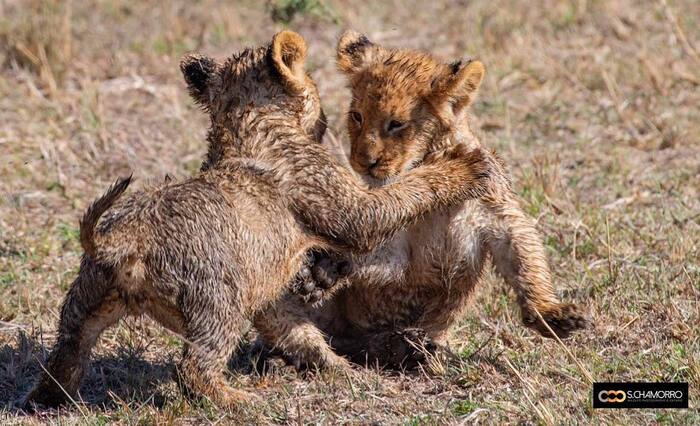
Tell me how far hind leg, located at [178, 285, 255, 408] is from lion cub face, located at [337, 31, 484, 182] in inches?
57.1

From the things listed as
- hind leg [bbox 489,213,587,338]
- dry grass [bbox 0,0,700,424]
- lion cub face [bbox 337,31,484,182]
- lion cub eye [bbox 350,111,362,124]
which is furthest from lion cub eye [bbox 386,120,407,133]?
dry grass [bbox 0,0,700,424]

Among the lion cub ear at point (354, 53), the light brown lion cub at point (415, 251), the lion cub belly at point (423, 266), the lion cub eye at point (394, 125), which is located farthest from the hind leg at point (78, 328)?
the lion cub ear at point (354, 53)

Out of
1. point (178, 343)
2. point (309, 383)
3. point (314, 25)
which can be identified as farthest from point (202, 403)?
point (314, 25)

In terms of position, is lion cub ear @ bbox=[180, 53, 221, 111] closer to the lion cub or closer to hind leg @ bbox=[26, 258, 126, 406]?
the lion cub

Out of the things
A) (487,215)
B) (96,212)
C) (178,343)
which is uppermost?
(96,212)

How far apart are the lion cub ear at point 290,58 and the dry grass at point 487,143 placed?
1.64 m

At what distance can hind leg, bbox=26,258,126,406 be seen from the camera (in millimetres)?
6051

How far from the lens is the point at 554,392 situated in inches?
243

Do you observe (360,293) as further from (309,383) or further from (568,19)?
(568,19)

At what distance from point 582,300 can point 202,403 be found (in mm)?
2742

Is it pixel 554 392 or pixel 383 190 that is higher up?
pixel 383 190

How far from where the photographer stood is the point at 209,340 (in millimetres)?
6012

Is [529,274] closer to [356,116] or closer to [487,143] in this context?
[356,116]

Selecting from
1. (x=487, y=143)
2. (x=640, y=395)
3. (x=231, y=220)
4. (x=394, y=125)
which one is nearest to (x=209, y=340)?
(x=231, y=220)
